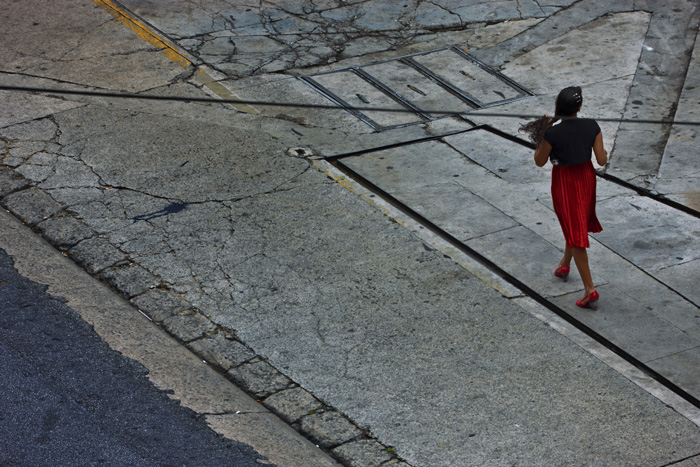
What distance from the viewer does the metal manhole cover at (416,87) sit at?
9026mm

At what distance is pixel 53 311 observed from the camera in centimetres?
581

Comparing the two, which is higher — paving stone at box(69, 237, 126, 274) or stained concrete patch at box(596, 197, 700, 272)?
stained concrete patch at box(596, 197, 700, 272)

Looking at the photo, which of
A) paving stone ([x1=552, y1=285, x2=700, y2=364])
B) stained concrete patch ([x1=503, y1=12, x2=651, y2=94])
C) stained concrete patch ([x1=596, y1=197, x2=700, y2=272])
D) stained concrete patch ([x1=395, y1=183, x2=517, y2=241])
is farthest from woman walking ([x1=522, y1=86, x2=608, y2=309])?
stained concrete patch ([x1=503, y1=12, x2=651, y2=94])

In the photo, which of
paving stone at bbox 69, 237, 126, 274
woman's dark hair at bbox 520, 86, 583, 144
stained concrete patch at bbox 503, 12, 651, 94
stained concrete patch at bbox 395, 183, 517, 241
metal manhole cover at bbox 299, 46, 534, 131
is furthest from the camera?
stained concrete patch at bbox 503, 12, 651, 94

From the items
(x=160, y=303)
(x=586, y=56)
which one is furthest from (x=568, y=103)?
(x=586, y=56)

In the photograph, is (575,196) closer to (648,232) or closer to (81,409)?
(648,232)

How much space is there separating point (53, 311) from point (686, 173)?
6.06 meters

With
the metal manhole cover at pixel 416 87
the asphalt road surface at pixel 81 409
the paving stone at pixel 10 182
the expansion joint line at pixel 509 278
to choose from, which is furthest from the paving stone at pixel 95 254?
the metal manhole cover at pixel 416 87

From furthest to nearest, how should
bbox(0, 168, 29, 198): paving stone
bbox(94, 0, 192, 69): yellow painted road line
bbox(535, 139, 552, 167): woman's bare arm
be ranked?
bbox(94, 0, 192, 69): yellow painted road line, bbox(0, 168, 29, 198): paving stone, bbox(535, 139, 552, 167): woman's bare arm

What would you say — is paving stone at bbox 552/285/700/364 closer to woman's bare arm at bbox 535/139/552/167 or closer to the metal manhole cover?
woman's bare arm at bbox 535/139/552/167

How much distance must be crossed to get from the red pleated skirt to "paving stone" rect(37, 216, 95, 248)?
13.1 ft

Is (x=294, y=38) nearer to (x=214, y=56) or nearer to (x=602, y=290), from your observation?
(x=214, y=56)

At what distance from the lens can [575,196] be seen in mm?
5953

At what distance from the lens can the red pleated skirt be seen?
19.4ft
